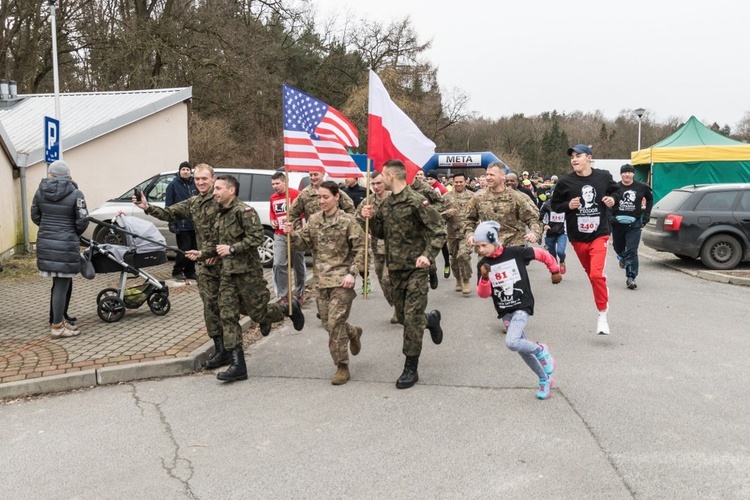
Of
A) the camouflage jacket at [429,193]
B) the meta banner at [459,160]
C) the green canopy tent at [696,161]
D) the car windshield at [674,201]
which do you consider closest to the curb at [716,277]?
the car windshield at [674,201]

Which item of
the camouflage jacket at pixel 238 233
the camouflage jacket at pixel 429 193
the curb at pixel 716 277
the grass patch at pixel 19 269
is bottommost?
the grass patch at pixel 19 269

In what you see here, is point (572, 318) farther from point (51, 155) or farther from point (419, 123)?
point (419, 123)

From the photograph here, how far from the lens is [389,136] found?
21.5ft

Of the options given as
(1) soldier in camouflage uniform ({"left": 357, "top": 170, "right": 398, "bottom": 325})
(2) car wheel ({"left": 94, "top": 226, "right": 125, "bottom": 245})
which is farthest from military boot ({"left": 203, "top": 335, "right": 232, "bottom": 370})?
(2) car wheel ({"left": 94, "top": 226, "right": 125, "bottom": 245})

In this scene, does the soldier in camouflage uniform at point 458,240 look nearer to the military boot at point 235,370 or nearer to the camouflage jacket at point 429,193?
the camouflage jacket at point 429,193

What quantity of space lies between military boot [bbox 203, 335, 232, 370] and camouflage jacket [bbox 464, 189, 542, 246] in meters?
3.63

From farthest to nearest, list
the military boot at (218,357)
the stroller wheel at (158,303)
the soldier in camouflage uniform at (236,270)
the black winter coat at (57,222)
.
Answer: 1. the stroller wheel at (158,303)
2. the black winter coat at (57,222)
3. the military boot at (218,357)
4. the soldier in camouflage uniform at (236,270)

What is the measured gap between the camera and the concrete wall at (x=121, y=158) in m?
15.1

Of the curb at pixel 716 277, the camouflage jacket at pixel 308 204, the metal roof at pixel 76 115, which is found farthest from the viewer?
the metal roof at pixel 76 115

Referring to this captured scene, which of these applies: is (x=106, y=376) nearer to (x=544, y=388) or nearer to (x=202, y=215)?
(x=202, y=215)

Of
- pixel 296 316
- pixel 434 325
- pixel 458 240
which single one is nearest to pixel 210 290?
pixel 296 316

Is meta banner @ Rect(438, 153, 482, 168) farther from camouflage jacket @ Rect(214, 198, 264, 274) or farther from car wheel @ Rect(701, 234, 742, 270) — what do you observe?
camouflage jacket @ Rect(214, 198, 264, 274)

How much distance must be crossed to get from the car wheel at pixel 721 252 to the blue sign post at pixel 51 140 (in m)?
11.7

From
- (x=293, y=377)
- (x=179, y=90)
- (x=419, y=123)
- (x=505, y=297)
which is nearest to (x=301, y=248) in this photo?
(x=293, y=377)
